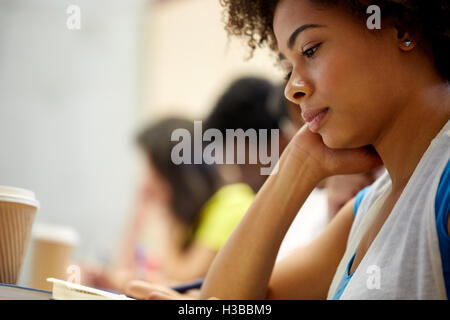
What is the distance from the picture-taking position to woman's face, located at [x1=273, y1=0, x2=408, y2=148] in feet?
2.22

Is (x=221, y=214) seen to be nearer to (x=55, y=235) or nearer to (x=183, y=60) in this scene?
(x=55, y=235)

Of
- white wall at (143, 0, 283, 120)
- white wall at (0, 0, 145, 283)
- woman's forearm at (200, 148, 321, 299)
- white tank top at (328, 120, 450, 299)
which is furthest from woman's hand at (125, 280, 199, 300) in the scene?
white wall at (143, 0, 283, 120)

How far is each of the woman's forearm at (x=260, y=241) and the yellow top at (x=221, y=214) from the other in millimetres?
740

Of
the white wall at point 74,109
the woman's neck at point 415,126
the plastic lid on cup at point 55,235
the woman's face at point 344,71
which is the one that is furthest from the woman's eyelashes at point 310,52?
the white wall at point 74,109

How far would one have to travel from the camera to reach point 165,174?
1921 mm

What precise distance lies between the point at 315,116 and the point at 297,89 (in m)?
0.04

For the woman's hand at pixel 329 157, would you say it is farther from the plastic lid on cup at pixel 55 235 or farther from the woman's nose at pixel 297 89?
the plastic lid on cup at pixel 55 235

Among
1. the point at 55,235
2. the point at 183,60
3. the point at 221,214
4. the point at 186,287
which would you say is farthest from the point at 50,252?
the point at 183,60

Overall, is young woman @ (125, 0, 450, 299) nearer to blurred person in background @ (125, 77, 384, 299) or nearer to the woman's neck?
the woman's neck

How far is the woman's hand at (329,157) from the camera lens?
0.83 m

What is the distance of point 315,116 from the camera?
72cm

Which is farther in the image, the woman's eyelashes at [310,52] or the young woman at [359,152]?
the woman's eyelashes at [310,52]

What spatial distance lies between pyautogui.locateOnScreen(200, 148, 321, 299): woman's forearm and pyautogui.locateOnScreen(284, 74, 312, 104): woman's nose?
15 cm
